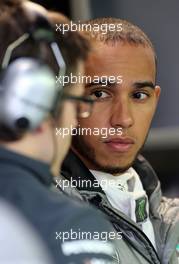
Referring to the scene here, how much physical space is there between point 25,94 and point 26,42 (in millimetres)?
60

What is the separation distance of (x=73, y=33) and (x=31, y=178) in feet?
0.70

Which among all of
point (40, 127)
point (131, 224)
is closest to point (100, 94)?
point (131, 224)

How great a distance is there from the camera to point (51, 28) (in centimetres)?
97

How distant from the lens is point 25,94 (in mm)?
942

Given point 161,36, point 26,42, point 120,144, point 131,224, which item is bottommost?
point 131,224

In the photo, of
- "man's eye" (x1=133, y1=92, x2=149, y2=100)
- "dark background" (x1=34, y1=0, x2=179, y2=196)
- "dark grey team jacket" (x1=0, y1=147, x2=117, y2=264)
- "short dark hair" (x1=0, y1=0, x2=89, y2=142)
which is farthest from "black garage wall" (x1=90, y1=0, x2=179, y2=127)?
"dark grey team jacket" (x1=0, y1=147, x2=117, y2=264)

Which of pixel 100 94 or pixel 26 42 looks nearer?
pixel 26 42

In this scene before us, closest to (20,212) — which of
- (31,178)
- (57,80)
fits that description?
(31,178)

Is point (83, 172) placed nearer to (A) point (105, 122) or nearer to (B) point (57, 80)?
(A) point (105, 122)

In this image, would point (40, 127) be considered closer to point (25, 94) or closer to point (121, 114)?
point (25, 94)

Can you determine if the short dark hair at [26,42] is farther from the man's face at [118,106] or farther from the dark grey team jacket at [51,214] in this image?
the man's face at [118,106]

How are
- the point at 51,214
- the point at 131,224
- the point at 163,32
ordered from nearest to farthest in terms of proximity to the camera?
the point at 51,214 → the point at 131,224 → the point at 163,32

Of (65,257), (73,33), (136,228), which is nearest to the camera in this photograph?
(65,257)

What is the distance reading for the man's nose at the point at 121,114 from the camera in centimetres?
131
